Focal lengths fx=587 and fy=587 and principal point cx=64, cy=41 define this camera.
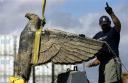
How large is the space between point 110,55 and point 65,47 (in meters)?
0.78

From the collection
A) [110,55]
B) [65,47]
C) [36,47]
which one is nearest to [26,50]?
[36,47]

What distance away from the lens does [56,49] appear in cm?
700

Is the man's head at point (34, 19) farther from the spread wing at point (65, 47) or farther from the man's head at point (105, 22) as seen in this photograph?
the man's head at point (105, 22)

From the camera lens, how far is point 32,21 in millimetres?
7227

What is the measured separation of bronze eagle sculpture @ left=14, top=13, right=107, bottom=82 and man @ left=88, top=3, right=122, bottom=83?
614 millimetres

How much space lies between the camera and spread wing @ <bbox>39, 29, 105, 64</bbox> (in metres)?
6.88

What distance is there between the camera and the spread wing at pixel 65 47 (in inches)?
271

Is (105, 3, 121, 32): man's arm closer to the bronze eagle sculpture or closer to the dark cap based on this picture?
the dark cap

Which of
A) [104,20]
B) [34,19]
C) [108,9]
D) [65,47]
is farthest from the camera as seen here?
[104,20]

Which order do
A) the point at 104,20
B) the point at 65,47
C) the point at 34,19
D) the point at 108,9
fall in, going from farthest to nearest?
the point at 104,20 < the point at 108,9 < the point at 34,19 < the point at 65,47

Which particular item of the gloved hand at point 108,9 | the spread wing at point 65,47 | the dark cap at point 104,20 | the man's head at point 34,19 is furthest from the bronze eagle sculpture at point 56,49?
the dark cap at point 104,20

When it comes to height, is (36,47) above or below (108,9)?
below

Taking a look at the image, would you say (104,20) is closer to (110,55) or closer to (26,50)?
(110,55)

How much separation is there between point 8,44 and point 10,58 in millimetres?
612
